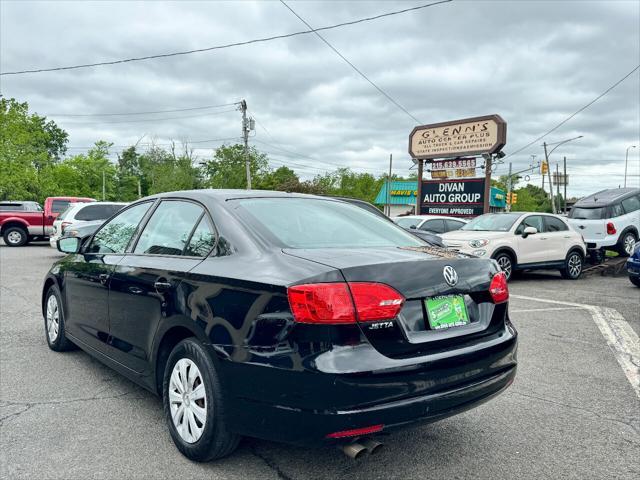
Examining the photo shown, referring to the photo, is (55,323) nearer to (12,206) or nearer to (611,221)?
(611,221)

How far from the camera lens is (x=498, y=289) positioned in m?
3.16

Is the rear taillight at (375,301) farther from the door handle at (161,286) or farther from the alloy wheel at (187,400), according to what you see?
the door handle at (161,286)

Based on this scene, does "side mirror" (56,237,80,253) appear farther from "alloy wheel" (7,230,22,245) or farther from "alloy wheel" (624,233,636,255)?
"alloy wheel" (7,230,22,245)

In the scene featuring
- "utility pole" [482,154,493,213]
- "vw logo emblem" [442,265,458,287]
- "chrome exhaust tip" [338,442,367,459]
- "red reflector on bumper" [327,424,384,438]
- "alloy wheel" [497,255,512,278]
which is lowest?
"alloy wheel" [497,255,512,278]

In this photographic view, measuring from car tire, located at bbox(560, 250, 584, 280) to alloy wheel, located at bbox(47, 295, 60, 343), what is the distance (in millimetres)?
11006

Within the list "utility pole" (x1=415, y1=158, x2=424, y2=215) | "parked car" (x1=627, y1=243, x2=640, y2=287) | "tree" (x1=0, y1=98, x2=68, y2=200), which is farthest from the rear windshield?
"tree" (x1=0, y1=98, x2=68, y2=200)

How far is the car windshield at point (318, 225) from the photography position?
3.11 metres

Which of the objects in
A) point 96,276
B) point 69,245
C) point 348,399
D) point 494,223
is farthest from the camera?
point 494,223

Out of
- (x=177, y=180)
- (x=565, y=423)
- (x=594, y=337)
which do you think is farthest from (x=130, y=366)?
(x=177, y=180)

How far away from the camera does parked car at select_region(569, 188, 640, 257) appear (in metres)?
14.7

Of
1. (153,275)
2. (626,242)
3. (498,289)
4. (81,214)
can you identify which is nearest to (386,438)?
(498,289)

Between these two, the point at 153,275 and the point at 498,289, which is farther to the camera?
the point at 153,275

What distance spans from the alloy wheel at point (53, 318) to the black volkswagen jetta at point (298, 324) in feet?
5.73

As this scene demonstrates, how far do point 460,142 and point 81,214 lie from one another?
43.5 ft
